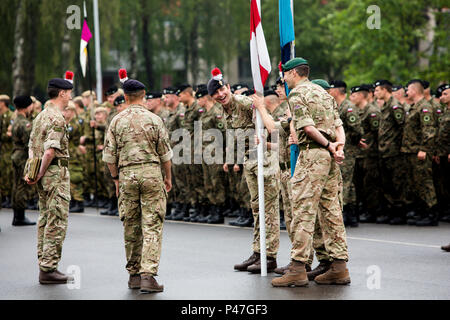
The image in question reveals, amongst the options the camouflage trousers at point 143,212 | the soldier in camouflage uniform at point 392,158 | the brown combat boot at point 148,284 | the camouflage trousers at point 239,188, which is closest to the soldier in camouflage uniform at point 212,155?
the camouflage trousers at point 239,188

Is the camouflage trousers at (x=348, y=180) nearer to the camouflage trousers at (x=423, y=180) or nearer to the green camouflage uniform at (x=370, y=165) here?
the green camouflage uniform at (x=370, y=165)

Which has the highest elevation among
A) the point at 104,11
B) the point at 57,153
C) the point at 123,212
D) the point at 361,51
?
the point at 104,11

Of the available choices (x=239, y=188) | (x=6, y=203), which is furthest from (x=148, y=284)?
(x=6, y=203)

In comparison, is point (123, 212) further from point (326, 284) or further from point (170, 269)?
point (326, 284)

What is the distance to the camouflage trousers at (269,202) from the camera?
9227 mm

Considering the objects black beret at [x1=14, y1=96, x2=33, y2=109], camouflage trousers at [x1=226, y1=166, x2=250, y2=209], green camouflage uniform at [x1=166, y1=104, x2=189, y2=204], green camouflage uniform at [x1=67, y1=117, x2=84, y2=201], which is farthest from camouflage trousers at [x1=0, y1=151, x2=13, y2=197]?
camouflage trousers at [x1=226, y1=166, x2=250, y2=209]

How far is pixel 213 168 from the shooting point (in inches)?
577

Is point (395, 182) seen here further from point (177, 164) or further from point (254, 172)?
point (254, 172)

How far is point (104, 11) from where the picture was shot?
1206 inches

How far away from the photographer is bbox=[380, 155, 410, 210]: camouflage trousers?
14.2m

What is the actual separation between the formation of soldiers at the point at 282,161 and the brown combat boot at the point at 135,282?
0.6 inches

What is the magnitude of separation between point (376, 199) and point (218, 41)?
24.9 metres

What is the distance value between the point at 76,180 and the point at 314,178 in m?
10.1

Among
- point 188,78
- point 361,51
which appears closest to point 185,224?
point 361,51
